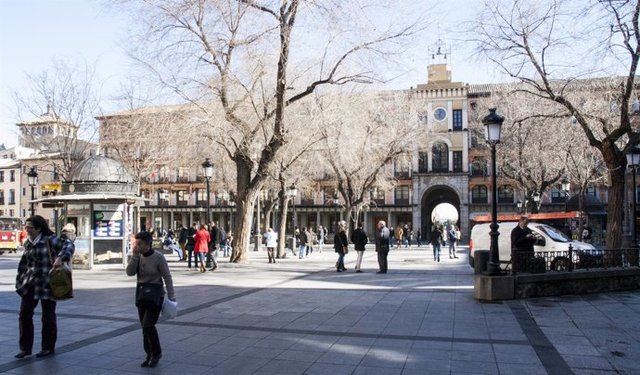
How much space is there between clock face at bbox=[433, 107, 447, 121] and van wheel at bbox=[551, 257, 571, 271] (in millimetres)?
48284

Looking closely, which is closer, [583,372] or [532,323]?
[583,372]

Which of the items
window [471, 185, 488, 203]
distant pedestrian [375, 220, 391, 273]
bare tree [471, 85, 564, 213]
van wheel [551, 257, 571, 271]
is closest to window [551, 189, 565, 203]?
window [471, 185, 488, 203]

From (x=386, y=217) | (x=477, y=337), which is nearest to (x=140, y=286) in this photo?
(x=477, y=337)

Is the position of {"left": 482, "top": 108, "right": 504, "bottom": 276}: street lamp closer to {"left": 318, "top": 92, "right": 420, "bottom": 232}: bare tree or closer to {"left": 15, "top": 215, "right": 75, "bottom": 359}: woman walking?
{"left": 15, "top": 215, "right": 75, "bottom": 359}: woman walking

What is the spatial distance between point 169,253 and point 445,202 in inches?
1602

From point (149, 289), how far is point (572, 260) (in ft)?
32.8

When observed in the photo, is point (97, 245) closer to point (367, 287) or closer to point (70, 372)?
point (367, 287)

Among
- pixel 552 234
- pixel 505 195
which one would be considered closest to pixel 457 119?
pixel 505 195

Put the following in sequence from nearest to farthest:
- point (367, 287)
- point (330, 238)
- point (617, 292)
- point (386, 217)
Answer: point (617, 292) < point (367, 287) < point (330, 238) < point (386, 217)

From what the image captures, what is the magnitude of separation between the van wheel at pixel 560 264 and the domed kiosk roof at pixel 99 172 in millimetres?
15257

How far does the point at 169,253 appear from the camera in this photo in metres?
31.4

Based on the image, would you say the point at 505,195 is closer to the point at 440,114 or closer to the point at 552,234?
the point at 440,114

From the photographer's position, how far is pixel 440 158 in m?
59.0

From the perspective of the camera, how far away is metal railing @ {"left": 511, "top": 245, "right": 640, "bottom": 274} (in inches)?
457
